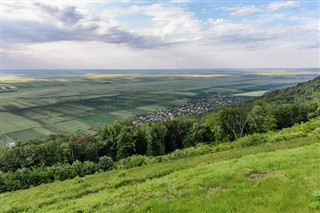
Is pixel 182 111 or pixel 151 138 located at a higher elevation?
pixel 151 138

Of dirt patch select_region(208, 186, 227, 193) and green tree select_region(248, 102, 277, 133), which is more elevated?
dirt patch select_region(208, 186, 227, 193)

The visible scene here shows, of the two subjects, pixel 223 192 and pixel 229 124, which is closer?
pixel 223 192

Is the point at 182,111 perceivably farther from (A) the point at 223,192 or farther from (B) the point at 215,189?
(A) the point at 223,192

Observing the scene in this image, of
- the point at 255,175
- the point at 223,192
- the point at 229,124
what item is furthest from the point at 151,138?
the point at 223,192

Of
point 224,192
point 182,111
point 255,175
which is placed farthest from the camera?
point 182,111

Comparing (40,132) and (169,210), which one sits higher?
(169,210)

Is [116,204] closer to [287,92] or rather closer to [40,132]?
[40,132]

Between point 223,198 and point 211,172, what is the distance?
3.83m

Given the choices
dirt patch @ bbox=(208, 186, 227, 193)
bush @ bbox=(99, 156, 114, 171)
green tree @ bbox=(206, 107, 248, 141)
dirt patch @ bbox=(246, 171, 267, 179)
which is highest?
dirt patch @ bbox=(246, 171, 267, 179)

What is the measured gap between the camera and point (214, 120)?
1710 inches

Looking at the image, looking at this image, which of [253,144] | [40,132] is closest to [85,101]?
[40,132]

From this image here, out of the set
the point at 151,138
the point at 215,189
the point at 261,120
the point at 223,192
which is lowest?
the point at 151,138

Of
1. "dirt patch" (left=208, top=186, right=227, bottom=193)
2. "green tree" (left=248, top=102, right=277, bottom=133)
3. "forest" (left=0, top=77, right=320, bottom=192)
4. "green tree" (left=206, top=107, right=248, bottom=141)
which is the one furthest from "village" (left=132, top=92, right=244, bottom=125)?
"dirt patch" (left=208, top=186, right=227, bottom=193)

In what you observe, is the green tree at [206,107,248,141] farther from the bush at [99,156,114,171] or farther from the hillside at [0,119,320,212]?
the hillside at [0,119,320,212]
